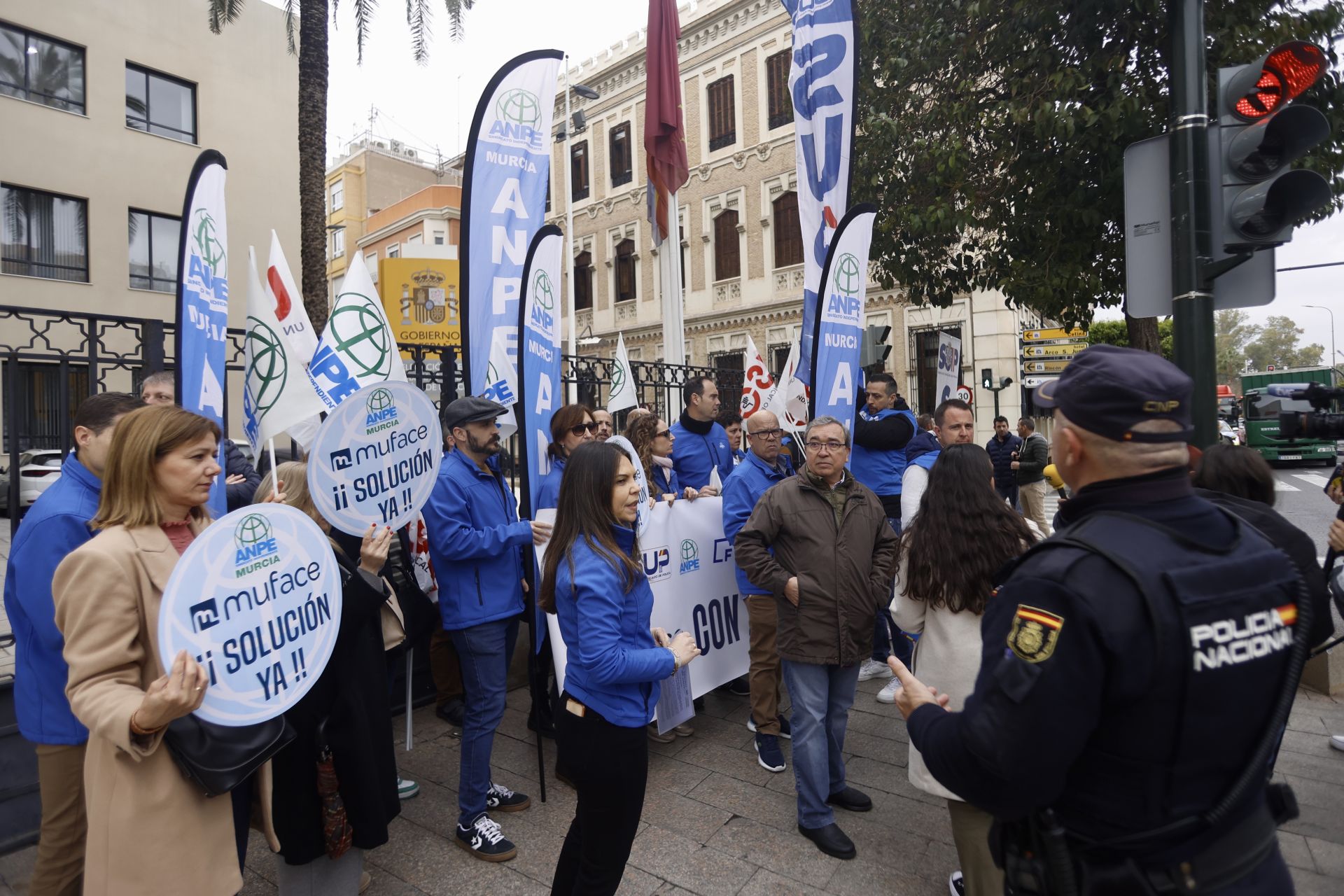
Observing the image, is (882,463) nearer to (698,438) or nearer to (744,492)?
(698,438)

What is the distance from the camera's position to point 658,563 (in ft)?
16.3

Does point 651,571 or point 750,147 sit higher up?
point 750,147

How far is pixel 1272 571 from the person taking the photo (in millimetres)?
1591

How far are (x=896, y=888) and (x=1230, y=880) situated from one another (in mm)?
2034

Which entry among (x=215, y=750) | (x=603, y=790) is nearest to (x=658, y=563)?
(x=603, y=790)

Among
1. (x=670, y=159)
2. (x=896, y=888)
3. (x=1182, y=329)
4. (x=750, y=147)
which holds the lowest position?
(x=896, y=888)

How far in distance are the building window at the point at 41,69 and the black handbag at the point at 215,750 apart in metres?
21.3

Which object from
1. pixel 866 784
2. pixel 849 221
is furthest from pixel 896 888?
pixel 849 221

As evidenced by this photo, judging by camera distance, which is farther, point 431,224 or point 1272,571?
point 431,224

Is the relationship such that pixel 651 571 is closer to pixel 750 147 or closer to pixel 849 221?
pixel 849 221

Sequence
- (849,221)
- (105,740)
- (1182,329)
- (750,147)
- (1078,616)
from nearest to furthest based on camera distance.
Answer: (1078,616) < (105,740) < (1182,329) < (849,221) < (750,147)

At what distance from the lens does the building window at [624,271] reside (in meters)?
28.4

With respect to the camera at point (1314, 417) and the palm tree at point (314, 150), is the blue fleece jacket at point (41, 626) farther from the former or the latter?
the palm tree at point (314, 150)

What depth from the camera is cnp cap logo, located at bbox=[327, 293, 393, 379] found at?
157 inches
